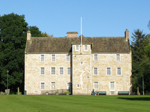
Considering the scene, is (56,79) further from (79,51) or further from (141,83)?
(141,83)

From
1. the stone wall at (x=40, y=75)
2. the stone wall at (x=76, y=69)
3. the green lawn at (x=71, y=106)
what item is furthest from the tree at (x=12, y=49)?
the green lawn at (x=71, y=106)

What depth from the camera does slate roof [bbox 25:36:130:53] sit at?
59125 mm

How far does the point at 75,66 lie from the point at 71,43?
4.57 meters

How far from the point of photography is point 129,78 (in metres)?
58.2

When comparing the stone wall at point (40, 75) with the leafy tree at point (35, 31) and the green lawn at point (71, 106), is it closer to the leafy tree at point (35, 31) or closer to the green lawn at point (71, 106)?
the leafy tree at point (35, 31)

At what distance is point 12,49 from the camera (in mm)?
64500

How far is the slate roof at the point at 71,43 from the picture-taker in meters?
59.1

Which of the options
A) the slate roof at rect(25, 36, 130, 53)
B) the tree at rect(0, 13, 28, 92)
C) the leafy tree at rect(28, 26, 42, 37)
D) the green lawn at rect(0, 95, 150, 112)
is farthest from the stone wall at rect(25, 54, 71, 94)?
the green lawn at rect(0, 95, 150, 112)

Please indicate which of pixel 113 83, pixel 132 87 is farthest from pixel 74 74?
pixel 132 87

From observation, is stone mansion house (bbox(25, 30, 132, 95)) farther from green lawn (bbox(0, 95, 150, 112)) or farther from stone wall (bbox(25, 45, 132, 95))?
green lawn (bbox(0, 95, 150, 112))

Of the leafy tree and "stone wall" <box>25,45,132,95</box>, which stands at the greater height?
the leafy tree

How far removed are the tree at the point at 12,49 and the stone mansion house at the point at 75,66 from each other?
5.59m

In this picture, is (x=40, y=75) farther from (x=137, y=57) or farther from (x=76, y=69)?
(x=137, y=57)

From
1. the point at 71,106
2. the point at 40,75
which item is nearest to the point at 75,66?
the point at 40,75
